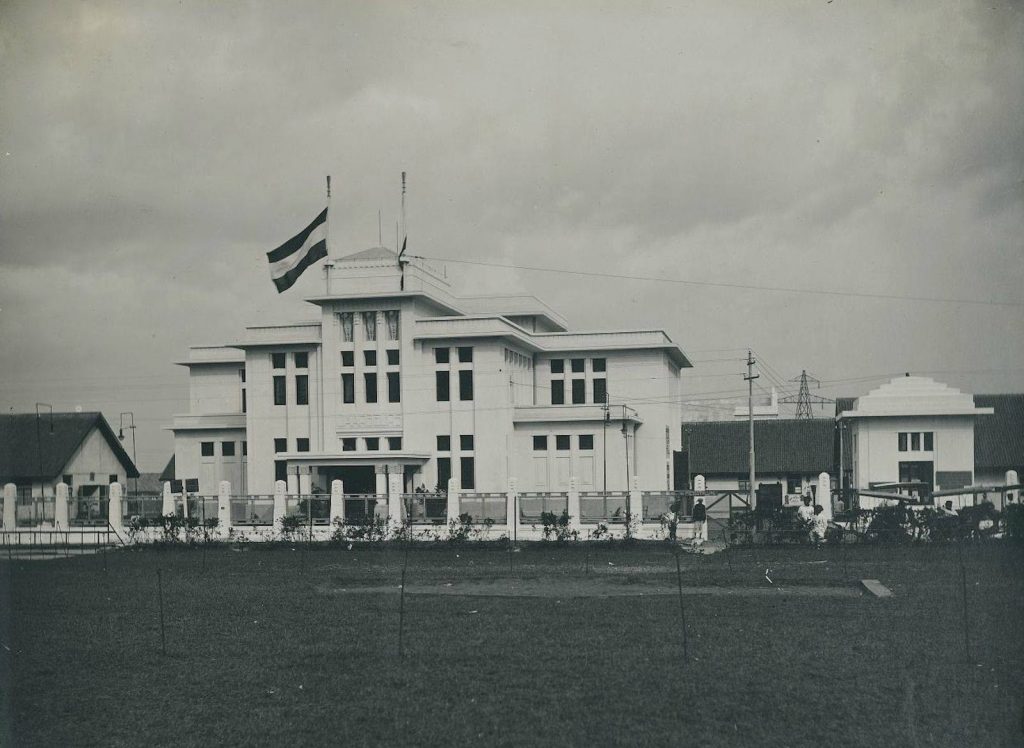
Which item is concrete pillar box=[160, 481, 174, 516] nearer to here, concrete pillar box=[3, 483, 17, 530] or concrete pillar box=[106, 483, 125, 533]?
concrete pillar box=[106, 483, 125, 533]

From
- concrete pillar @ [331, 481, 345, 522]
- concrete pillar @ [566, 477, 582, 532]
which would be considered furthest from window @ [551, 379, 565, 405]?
concrete pillar @ [331, 481, 345, 522]

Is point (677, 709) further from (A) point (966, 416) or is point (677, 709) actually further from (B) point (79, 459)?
(B) point (79, 459)

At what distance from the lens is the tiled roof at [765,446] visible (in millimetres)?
57656

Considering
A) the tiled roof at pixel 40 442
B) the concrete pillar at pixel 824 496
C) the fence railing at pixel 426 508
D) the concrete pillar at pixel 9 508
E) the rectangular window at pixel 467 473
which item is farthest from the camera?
the rectangular window at pixel 467 473

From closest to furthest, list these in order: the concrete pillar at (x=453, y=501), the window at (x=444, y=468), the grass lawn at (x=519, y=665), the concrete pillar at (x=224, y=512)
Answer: the grass lawn at (x=519, y=665) < the concrete pillar at (x=453, y=501) < the concrete pillar at (x=224, y=512) < the window at (x=444, y=468)

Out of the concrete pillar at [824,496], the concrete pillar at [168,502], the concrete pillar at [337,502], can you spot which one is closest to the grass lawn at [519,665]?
the concrete pillar at [824,496]

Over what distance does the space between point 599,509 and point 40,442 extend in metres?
25.2

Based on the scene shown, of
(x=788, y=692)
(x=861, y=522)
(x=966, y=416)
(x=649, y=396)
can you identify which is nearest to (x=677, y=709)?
(x=788, y=692)

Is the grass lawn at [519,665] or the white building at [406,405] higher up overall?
the white building at [406,405]

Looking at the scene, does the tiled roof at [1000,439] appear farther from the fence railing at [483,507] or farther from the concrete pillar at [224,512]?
the concrete pillar at [224,512]

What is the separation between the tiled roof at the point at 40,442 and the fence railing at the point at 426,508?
61.0 feet

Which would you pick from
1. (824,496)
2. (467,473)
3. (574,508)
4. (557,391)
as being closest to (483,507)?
(574,508)

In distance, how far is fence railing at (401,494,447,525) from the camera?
1500 inches

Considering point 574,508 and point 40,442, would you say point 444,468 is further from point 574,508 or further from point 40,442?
point 40,442
